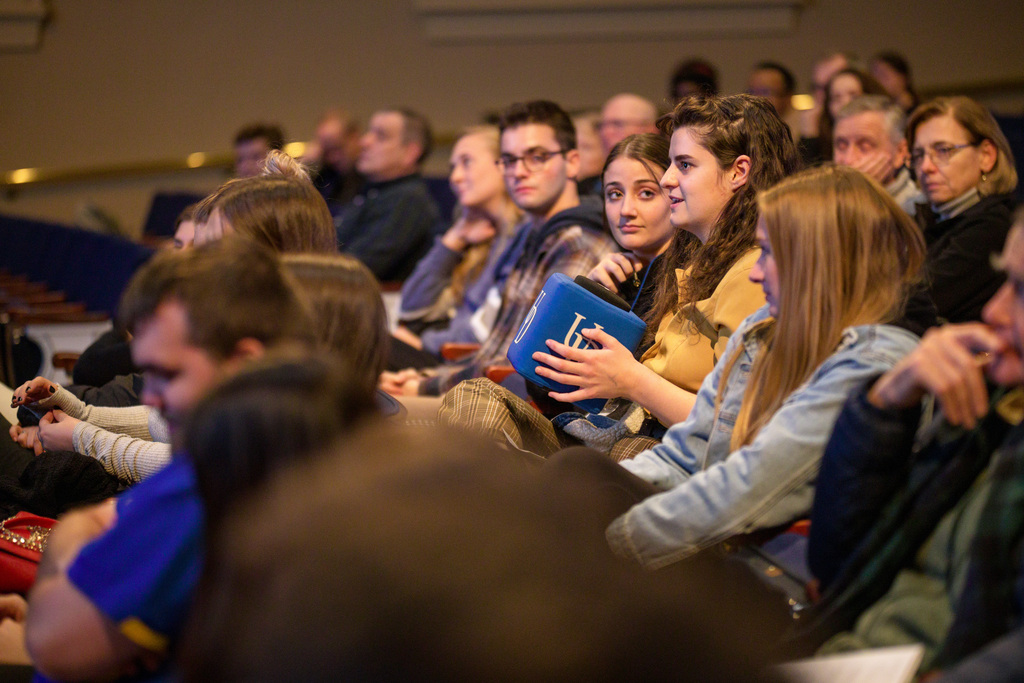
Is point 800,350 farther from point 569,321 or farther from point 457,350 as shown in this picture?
point 457,350

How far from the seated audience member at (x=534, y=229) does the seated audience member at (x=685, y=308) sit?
56 centimetres

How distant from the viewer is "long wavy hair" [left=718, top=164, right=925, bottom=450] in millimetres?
1438

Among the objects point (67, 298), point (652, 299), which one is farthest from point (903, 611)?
point (67, 298)

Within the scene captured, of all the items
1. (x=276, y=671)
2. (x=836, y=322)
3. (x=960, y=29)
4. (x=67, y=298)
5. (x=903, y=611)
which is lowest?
(x=67, y=298)

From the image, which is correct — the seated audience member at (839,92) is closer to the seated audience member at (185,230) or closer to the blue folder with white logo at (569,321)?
the blue folder with white logo at (569,321)

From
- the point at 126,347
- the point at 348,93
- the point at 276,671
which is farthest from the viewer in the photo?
the point at 348,93

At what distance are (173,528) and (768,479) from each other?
82 cm

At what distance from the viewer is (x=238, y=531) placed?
89 cm

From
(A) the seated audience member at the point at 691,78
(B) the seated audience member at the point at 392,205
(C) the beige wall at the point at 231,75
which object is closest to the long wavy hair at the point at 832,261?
(B) the seated audience member at the point at 392,205

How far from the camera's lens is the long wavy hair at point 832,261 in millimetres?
1438

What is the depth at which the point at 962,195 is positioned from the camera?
8.63 feet

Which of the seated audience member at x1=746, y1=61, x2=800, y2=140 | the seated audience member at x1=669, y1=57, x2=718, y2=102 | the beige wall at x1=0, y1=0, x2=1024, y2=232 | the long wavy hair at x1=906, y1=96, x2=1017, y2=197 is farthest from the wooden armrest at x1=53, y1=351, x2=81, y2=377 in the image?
the beige wall at x1=0, y1=0, x2=1024, y2=232

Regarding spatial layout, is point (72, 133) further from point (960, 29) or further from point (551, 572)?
point (551, 572)

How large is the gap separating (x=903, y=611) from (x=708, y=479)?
0.36 metres
